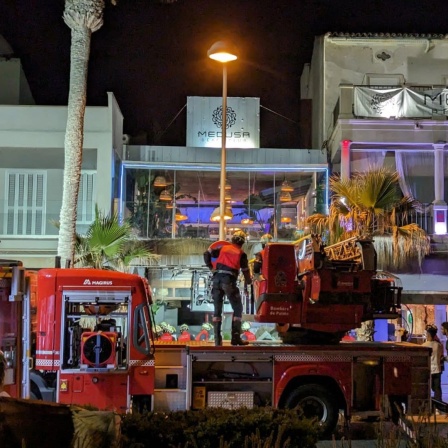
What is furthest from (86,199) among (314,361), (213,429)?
(213,429)

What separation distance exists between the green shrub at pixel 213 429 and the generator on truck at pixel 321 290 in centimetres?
487

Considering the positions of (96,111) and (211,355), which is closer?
(211,355)

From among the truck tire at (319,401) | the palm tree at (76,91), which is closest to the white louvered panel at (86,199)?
the palm tree at (76,91)

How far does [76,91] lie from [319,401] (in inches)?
425

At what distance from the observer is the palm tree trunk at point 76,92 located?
1767 cm

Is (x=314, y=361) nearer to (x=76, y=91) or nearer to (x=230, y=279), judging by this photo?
(x=230, y=279)

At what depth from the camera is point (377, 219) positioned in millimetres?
18125

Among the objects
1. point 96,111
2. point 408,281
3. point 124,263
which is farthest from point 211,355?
point 96,111

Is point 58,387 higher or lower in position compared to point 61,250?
lower

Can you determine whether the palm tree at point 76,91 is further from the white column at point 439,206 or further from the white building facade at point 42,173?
the white column at point 439,206

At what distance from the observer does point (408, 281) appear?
19.6 m

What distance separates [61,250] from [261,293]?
7173 mm

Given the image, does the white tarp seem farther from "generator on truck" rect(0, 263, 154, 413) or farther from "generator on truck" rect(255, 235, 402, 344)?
"generator on truck" rect(0, 263, 154, 413)

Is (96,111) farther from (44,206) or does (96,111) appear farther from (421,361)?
(421,361)
